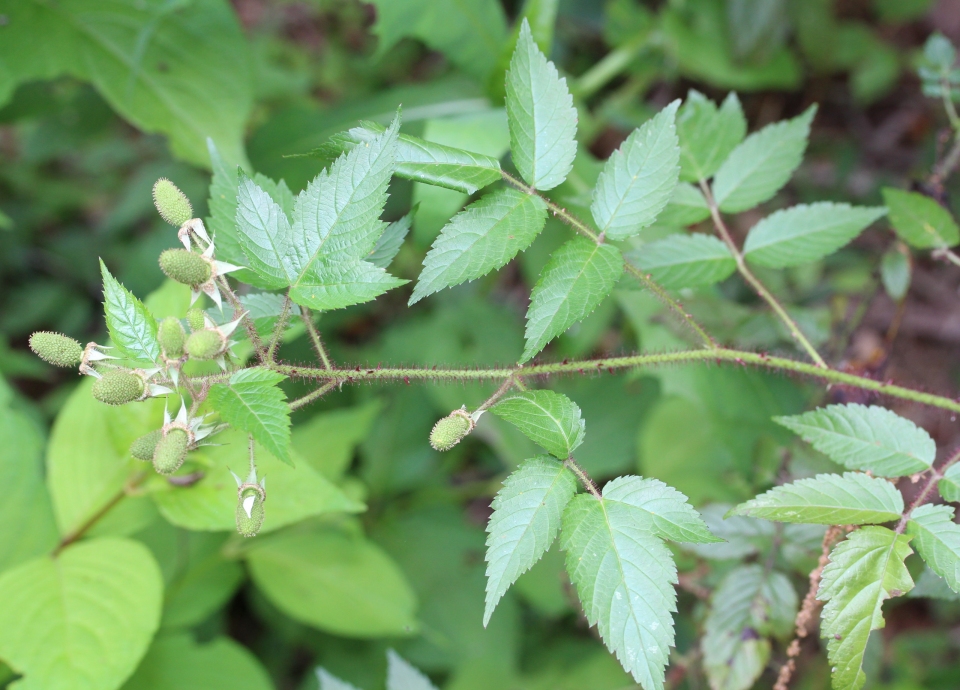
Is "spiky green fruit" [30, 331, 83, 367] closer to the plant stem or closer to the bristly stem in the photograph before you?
the bristly stem

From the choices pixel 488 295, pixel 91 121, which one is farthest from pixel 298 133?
pixel 488 295

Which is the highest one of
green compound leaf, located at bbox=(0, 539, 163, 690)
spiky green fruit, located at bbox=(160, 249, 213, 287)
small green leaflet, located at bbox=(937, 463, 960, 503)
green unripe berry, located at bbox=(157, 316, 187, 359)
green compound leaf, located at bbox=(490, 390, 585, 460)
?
spiky green fruit, located at bbox=(160, 249, 213, 287)

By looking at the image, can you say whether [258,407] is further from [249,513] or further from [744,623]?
[744,623]

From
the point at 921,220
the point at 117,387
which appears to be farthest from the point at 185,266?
the point at 921,220

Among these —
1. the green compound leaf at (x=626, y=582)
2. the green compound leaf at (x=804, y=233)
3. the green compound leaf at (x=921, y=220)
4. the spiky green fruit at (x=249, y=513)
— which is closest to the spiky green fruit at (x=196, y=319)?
the spiky green fruit at (x=249, y=513)

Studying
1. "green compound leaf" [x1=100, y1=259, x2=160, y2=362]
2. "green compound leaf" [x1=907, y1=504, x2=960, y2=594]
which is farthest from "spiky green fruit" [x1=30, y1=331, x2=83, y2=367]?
"green compound leaf" [x1=907, y1=504, x2=960, y2=594]

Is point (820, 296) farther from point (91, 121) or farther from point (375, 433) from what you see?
point (91, 121)

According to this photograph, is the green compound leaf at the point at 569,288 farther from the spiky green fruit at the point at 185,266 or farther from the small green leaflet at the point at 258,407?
the spiky green fruit at the point at 185,266
